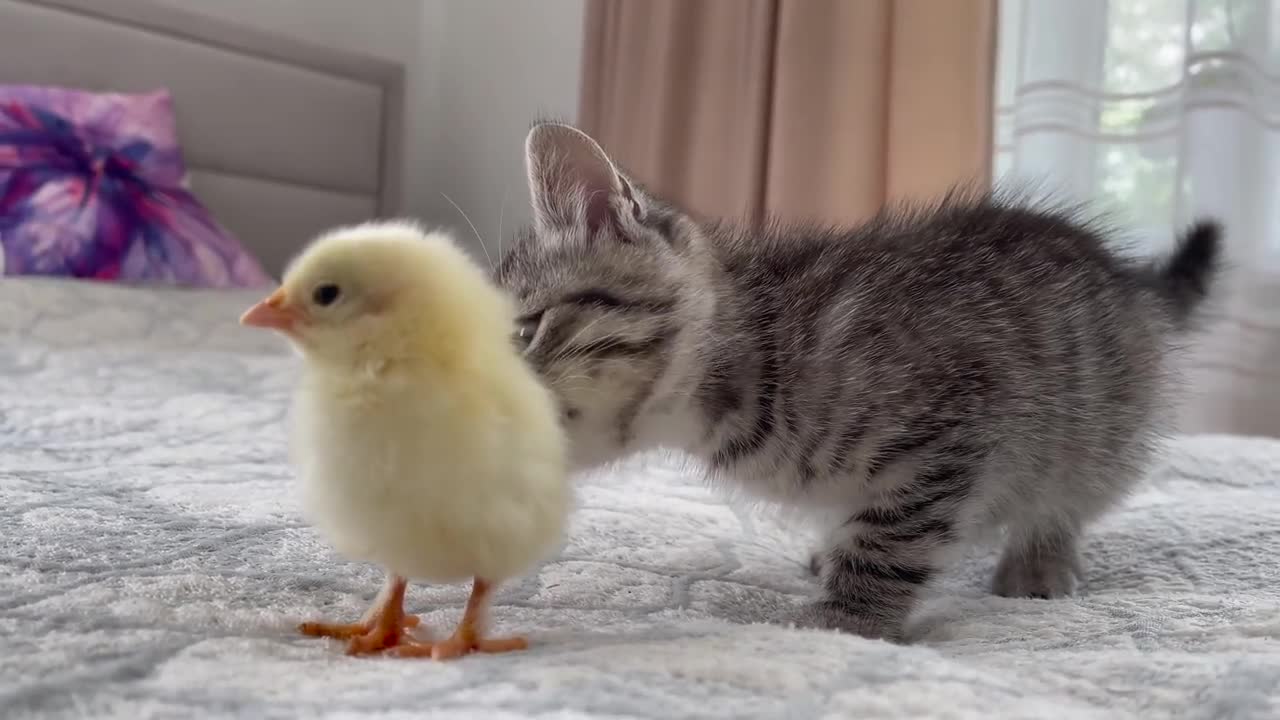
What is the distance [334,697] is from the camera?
1.68ft

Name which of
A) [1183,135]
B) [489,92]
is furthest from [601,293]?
[489,92]

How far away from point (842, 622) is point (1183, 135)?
1770 mm

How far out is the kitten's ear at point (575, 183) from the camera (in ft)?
3.32

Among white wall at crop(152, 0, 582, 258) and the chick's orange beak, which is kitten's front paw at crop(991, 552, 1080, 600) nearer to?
the chick's orange beak

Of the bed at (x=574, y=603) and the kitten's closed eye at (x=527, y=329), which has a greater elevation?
the kitten's closed eye at (x=527, y=329)

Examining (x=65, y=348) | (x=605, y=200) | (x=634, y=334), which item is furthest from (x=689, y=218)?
(x=65, y=348)

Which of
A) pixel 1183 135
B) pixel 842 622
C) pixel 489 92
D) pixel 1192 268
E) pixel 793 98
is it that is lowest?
pixel 842 622

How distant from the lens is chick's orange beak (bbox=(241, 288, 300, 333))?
0.60 m

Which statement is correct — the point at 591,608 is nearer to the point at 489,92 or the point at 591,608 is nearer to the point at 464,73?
the point at 489,92

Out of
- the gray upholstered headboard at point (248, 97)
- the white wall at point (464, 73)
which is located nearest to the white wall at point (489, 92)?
the white wall at point (464, 73)

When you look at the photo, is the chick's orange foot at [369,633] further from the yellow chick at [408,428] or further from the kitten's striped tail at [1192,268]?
the kitten's striped tail at [1192,268]

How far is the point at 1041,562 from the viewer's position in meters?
1.10

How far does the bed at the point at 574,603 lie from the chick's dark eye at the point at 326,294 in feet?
0.71

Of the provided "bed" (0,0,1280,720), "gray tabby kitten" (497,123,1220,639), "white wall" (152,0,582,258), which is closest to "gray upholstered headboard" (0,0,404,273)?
"white wall" (152,0,582,258)
